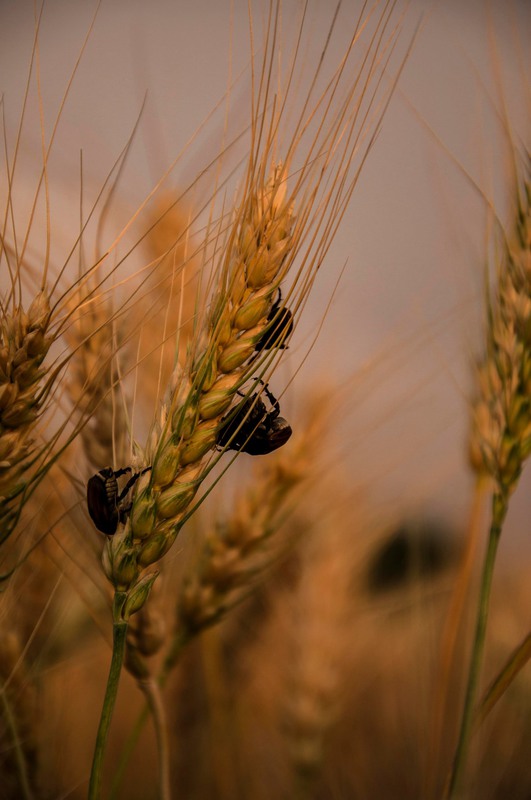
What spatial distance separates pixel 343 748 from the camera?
1.18 m

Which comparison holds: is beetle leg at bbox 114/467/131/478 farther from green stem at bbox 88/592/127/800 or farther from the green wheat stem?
the green wheat stem

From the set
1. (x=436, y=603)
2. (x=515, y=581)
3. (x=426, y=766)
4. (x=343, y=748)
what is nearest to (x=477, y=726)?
(x=426, y=766)

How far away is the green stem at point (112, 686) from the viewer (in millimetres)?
527

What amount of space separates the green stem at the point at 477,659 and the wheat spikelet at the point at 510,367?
6cm

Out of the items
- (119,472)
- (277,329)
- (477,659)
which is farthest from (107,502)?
(477,659)

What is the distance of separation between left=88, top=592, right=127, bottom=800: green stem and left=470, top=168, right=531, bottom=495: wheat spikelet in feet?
1.44

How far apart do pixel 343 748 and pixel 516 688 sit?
1.10 feet

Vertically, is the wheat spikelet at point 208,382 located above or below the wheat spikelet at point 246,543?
above

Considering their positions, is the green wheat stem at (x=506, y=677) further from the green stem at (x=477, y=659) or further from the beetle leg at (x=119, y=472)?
the beetle leg at (x=119, y=472)

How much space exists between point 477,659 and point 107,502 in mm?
420

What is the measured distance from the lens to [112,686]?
53cm

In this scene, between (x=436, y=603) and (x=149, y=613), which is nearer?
(x=149, y=613)

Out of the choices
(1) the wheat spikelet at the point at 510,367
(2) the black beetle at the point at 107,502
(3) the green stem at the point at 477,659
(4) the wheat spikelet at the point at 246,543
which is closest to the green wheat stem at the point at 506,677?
(3) the green stem at the point at 477,659

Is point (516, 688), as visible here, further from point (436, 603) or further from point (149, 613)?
point (149, 613)
